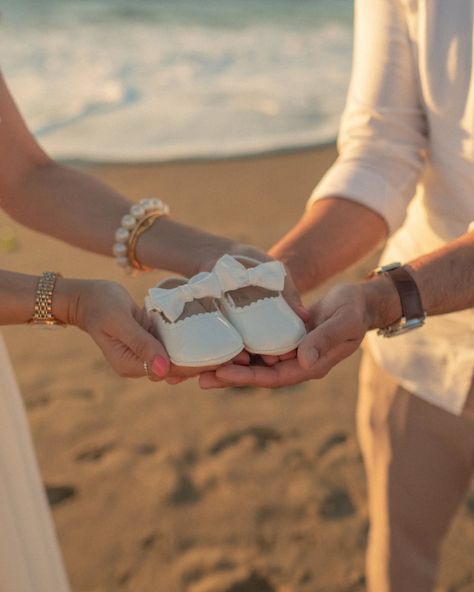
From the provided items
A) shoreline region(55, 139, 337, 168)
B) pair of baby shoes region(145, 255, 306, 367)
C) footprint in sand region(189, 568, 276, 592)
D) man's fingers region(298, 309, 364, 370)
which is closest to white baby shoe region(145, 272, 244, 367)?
pair of baby shoes region(145, 255, 306, 367)

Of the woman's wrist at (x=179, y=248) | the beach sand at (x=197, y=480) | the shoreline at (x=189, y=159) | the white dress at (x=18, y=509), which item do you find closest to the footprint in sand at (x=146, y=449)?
the beach sand at (x=197, y=480)

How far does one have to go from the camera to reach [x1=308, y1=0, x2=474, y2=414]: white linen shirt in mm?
1805

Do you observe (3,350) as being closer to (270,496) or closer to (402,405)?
(402,405)

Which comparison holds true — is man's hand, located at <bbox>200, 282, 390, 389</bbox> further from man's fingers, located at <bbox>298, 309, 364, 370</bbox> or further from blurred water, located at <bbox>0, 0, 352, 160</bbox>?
blurred water, located at <bbox>0, 0, 352, 160</bbox>

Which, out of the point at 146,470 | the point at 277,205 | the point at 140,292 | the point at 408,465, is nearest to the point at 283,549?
the point at 146,470

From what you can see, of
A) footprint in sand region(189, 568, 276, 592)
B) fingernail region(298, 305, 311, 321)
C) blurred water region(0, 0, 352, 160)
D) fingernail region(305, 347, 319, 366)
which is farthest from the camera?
blurred water region(0, 0, 352, 160)

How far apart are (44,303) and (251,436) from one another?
2.03 meters

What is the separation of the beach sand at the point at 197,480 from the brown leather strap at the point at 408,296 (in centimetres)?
147

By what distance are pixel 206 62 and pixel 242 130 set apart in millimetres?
3561

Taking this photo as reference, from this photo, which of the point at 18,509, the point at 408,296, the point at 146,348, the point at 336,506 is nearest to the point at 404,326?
the point at 408,296

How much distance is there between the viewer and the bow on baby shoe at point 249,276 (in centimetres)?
175

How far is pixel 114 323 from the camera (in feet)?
5.28

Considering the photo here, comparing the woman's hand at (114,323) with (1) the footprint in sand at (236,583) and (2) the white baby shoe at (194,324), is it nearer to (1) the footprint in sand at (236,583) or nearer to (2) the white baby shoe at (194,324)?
(2) the white baby shoe at (194,324)

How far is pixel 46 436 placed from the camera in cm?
354
